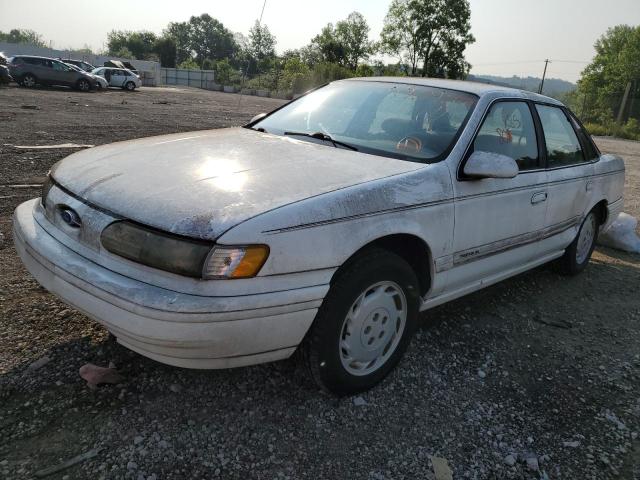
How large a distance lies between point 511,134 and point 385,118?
2.87 feet

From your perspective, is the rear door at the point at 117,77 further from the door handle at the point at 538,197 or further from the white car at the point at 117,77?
the door handle at the point at 538,197

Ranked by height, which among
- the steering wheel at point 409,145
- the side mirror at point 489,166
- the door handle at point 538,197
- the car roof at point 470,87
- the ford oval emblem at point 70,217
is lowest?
the ford oval emblem at point 70,217

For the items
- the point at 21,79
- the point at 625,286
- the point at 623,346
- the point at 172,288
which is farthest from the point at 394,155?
the point at 21,79

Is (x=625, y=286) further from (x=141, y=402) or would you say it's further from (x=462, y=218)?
(x=141, y=402)

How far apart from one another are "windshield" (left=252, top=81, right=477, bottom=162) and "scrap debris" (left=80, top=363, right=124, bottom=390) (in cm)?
172

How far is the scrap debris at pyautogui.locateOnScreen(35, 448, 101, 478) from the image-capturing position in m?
1.97

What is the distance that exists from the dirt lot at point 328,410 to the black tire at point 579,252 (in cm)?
100

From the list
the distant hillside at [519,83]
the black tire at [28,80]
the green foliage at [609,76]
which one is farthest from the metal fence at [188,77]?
the green foliage at [609,76]

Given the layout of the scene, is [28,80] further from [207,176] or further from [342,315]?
[342,315]

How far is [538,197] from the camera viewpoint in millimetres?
3545

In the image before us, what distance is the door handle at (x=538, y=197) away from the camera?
137 inches

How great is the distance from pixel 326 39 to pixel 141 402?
75.9 meters

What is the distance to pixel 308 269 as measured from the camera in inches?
85.4

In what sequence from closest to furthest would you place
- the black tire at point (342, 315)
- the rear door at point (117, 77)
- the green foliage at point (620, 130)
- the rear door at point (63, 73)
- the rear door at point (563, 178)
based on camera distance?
the black tire at point (342, 315)
the rear door at point (563, 178)
the rear door at point (63, 73)
the green foliage at point (620, 130)
the rear door at point (117, 77)
